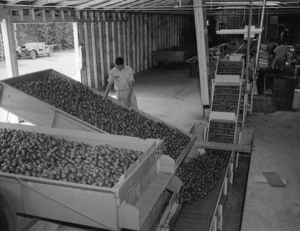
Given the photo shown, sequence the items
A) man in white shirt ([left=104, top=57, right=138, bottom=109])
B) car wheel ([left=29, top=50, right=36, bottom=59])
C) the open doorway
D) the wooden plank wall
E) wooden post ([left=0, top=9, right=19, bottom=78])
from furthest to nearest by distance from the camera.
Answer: car wheel ([left=29, top=50, right=36, bottom=59])
the open doorway
the wooden plank wall
wooden post ([left=0, top=9, right=19, bottom=78])
man in white shirt ([left=104, top=57, right=138, bottom=109])

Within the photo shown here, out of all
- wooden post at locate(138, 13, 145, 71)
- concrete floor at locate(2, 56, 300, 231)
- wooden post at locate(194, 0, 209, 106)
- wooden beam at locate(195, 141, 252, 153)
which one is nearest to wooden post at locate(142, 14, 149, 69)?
wooden post at locate(138, 13, 145, 71)

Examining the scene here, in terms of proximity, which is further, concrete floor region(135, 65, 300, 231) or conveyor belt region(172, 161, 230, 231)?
concrete floor region(135, 65, 300, 231)

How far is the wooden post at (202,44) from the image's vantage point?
8844 mm

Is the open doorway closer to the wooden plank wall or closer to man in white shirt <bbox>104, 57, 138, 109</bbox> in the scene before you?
the wooden plank wall

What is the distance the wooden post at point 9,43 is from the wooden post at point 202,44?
466 cm

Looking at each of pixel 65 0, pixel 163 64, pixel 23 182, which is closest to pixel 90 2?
pixel 65 0

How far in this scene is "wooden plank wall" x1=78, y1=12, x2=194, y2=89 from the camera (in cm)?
1217

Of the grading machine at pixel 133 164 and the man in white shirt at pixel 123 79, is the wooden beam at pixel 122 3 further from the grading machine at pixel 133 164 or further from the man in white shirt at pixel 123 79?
the man in white shirt at pixel 123 79

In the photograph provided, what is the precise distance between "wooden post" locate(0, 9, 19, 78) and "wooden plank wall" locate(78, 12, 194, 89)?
147 inches

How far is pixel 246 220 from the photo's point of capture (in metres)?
4.57

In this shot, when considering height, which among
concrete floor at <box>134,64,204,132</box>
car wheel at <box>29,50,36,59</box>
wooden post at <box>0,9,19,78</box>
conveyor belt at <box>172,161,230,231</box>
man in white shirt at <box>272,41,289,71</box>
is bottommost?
concrete floor at <box>134,64,204,132</box>

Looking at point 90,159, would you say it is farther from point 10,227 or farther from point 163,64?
point 163,64

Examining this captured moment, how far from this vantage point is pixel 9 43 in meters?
7.91

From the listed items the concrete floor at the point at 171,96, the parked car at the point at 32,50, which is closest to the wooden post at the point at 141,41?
the concrete floor at the point at 171,96
